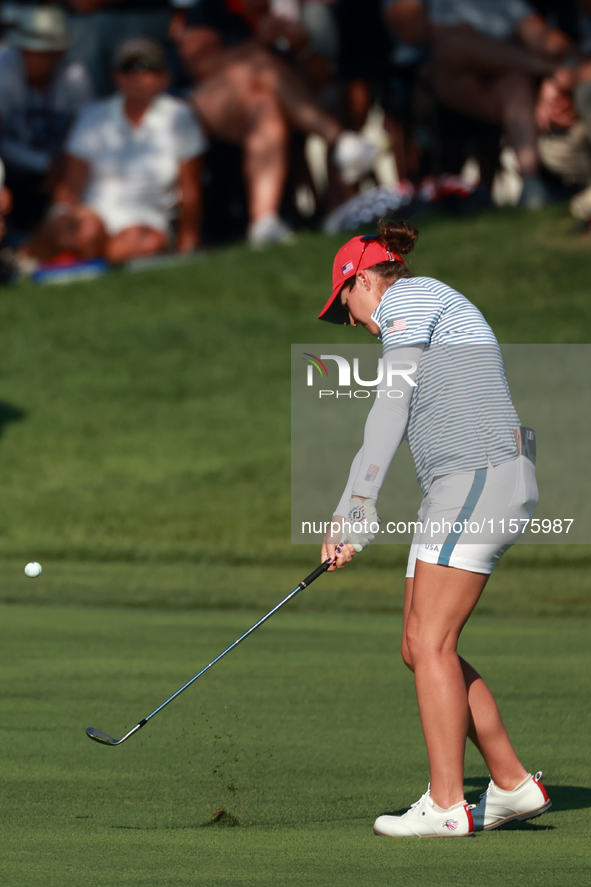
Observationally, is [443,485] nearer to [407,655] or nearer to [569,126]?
[407,655]

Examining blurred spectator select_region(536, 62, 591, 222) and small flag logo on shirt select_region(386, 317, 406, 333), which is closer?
small flag logo on shirt select_region(386, 317, 406, 333)

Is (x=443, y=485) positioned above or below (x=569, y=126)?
above

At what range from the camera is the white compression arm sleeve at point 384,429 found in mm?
3850

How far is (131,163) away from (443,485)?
497 inches

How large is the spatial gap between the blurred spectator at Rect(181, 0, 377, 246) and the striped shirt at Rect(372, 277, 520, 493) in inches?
492

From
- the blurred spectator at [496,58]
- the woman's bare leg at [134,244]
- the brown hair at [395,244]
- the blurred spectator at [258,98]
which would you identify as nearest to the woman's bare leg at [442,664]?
the brown hair at [395,244]

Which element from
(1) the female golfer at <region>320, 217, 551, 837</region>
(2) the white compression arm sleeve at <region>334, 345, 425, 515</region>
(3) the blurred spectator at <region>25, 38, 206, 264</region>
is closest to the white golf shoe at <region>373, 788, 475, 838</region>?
(1) the female golfer at <region>320, 217, 551, 837</region>

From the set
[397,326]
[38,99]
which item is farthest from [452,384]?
[38,99]

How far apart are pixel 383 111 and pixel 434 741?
14109mm

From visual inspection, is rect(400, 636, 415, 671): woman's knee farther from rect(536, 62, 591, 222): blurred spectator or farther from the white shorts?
rect(536, 62, 591, 222): blurred spectator

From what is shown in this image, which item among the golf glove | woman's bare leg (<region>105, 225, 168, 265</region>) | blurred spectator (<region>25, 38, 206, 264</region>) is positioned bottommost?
woman's bare leg (<region>105, 225, 168, 265</region>)

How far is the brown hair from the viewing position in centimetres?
411

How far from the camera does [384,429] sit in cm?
386

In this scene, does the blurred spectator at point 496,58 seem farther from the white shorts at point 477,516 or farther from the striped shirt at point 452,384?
the white shorts at point 477,516
